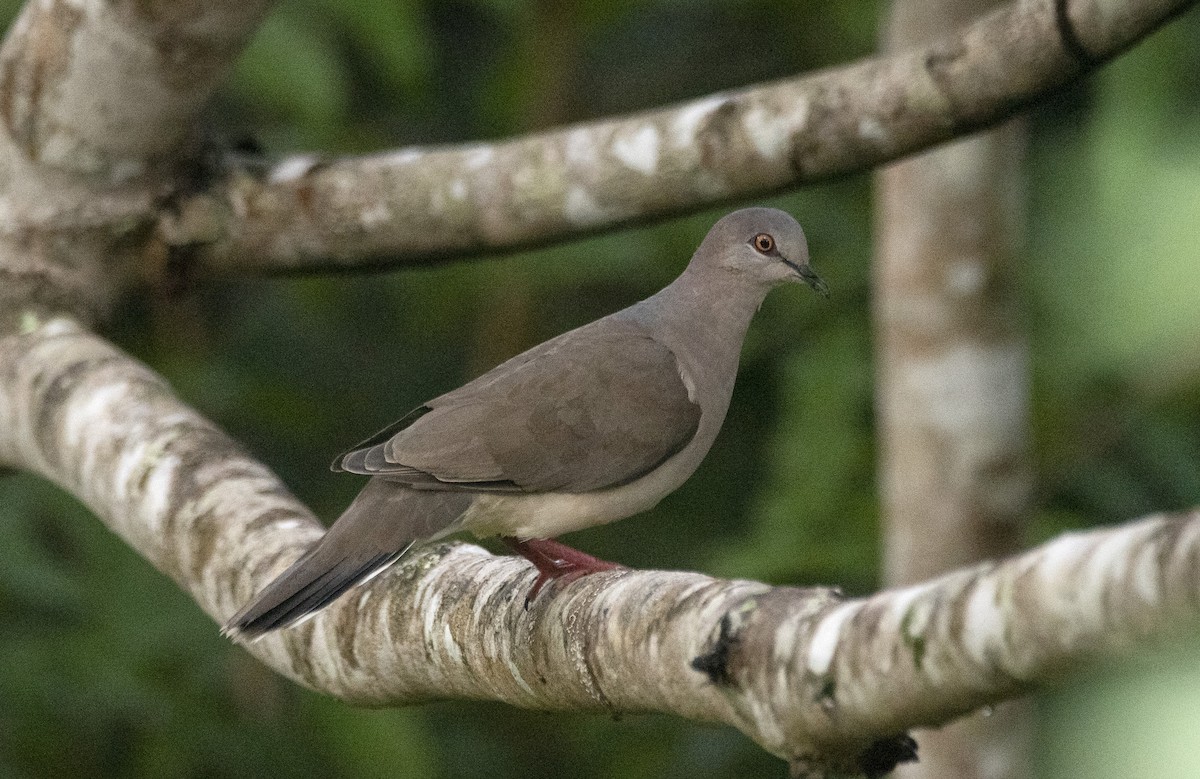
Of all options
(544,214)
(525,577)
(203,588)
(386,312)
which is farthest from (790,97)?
(386,312)

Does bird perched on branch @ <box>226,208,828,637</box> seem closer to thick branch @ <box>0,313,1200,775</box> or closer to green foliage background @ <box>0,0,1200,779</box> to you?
thick branch @ <box>0,313,1200,775</box>

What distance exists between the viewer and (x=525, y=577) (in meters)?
2.88

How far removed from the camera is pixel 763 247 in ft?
11.3

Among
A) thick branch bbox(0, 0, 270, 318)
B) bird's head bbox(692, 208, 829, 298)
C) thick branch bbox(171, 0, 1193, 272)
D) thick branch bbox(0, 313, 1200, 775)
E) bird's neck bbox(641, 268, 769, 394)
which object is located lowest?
thick branch bbox(0, 313, 1200, 775)

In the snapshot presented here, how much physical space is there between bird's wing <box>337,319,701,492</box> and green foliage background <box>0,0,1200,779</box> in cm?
101

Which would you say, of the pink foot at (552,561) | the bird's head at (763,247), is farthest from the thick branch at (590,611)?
the bird's head at (763,247)

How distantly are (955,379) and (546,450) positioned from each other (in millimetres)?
1769

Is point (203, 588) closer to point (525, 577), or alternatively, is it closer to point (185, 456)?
point (185, 456)

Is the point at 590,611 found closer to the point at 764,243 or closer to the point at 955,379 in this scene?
the point at 764,243

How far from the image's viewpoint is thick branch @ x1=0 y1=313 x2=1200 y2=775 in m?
1.45

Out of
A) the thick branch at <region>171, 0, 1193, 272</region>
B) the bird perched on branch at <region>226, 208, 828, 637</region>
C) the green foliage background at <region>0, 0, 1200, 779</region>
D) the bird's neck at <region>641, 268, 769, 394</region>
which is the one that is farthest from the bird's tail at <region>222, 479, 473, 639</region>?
the green foliage background at <region>0, 0, 1200, 779</region>

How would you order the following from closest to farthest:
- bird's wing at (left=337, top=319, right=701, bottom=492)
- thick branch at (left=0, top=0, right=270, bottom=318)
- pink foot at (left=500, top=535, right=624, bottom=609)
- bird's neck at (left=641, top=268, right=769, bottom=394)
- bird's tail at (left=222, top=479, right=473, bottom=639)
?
bird's tail at (left=222, top=479, right=473, bottom=639)
pink foot at (left=500, top=535, right=624, bottom=609)
bird's wing at (left=337, top=319, right=701, bottom=492)
bird's neck at (left=641, top=268, right=769, bottom=394)
thick branch at (left=0, top=0, right=270, bottom=318)

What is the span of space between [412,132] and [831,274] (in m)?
2.86

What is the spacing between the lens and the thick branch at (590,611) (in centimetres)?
145
